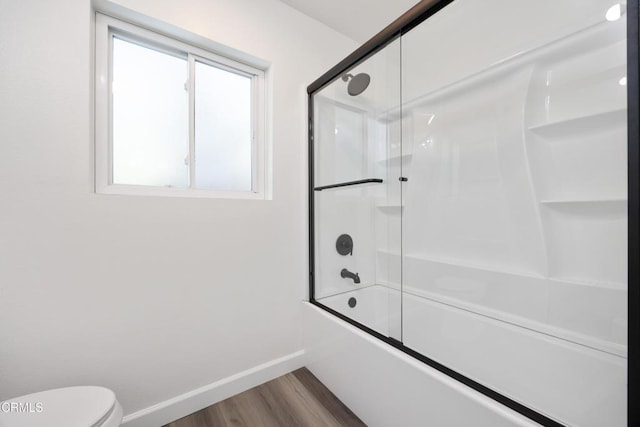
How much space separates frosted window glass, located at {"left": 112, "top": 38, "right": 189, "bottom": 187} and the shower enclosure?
0.83m

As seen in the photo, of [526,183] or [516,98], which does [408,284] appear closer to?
[526,183]

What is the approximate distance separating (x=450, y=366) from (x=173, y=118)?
6.15 feet

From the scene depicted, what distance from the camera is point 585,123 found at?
1254 mm

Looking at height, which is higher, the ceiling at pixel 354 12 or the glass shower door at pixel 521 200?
the ceiling at pixel 354 12

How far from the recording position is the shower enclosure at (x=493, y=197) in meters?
1.19

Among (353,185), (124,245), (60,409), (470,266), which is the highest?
(353,185)

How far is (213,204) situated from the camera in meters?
1.46

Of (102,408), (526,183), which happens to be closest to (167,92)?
(102,408)

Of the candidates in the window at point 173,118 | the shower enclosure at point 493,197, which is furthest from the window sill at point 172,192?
the shower enclosure at point 493,197

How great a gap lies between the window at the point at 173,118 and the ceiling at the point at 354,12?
589mm

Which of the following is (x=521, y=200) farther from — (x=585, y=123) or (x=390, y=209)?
(x=390, y=209)

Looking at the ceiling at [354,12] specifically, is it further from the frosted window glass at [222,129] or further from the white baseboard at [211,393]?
the white baseboard at [211,393]

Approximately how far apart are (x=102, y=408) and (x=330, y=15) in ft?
7.90

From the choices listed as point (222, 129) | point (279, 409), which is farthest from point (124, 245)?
point (279, 409)
